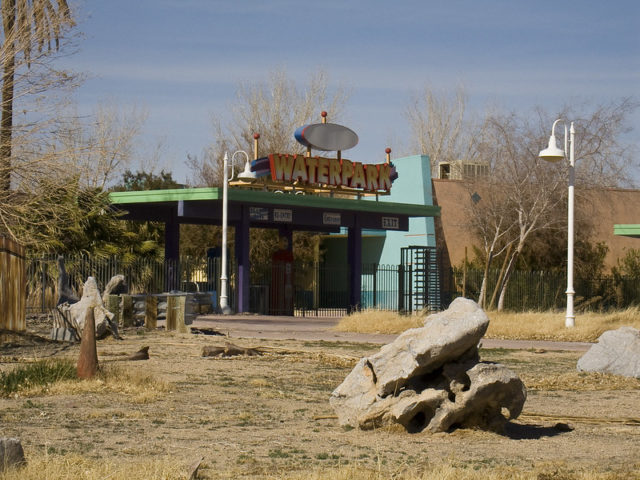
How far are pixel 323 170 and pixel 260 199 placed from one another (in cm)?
359

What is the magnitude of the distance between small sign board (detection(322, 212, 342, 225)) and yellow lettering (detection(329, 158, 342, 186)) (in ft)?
4.72

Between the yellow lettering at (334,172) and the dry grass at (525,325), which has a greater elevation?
the yellow lettering at (334,172)

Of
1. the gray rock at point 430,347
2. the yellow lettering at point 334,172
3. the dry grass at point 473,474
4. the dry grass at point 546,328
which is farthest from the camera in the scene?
the yellow lettering at point 334,172

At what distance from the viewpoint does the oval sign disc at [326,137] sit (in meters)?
38.9

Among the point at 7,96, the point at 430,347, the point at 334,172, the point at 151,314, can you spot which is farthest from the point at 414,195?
the point at 430,347

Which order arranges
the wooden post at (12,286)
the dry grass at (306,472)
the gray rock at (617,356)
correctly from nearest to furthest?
the dry grass at (306,472) < the gray rock at (617,356) < the wooden post at (12,286)

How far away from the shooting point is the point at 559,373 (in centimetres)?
1666

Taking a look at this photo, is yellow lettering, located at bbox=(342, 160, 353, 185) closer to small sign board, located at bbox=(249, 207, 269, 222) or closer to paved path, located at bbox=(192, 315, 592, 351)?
small sign board, located at bbox=(249, 207, 269, 222)

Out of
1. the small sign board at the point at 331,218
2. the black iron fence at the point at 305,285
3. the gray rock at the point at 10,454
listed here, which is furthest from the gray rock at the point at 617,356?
the small sign board at the point at 331,218

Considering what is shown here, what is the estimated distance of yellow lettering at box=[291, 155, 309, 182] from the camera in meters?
37.1

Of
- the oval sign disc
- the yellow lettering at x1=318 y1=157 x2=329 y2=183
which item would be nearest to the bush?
the yellow lettering at x1=318 y1=157 x2=329 y2=183

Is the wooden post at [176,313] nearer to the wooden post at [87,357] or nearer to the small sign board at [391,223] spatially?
the wooden post at [87,357]

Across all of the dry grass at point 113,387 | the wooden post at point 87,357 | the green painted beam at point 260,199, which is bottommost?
the dry grass at point 113,387

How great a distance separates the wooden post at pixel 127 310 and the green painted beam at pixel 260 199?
8809 mm
